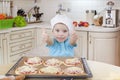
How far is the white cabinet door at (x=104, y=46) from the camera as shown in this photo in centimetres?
298

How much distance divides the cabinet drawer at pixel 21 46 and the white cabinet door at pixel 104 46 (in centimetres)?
87

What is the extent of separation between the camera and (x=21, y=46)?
10.3 feet

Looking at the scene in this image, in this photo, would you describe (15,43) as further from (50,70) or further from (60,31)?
(50,70)

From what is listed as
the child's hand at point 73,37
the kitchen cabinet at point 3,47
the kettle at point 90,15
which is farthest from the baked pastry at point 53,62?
the kettle at point 90,15

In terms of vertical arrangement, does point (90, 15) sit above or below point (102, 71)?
above

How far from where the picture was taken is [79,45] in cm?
314

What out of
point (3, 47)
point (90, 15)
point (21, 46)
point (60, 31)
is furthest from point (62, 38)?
point (90, 15)

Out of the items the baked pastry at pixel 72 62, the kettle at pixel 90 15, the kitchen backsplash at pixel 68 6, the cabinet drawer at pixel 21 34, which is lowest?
the baked pastry at pixel 72 62

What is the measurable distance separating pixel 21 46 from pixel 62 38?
1.48m

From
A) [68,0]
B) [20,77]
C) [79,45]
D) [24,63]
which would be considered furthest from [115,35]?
→ [20,77]

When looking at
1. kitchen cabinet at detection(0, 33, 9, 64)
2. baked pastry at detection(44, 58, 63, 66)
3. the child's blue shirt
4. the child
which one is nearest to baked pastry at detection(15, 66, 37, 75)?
baked pastry at detection(44, 58, 63, 66)

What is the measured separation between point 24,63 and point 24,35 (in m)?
1.85

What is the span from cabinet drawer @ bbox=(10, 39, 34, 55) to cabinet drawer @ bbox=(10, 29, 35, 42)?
0.23 feet

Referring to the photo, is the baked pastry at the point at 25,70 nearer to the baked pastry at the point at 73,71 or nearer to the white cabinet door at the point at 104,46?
the baked pastry at the point at 73,71
